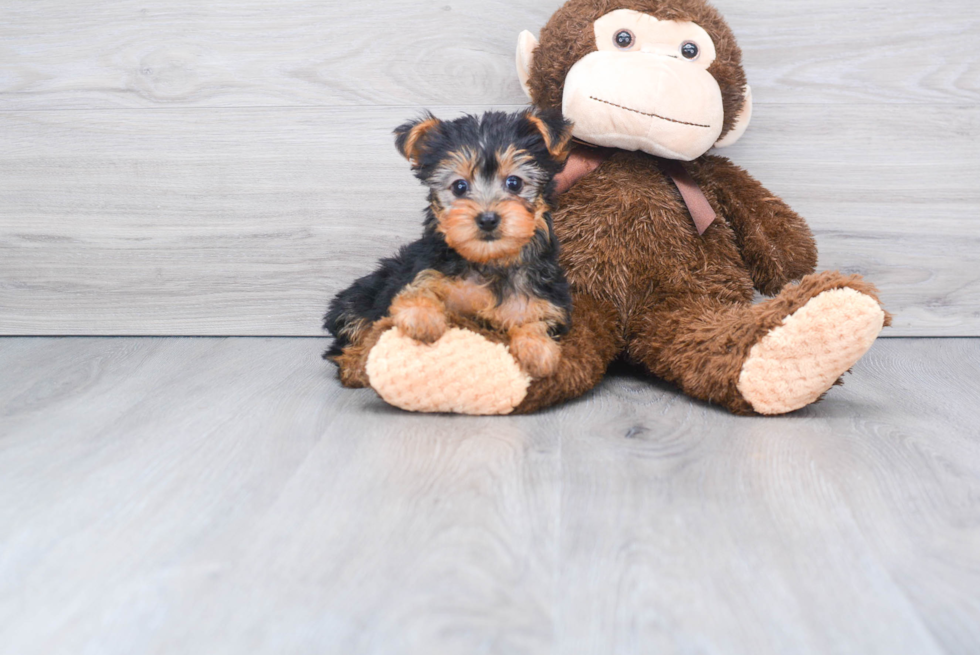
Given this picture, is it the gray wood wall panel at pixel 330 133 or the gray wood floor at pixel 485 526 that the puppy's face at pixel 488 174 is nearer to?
the gray wood floor at pixel 485 526

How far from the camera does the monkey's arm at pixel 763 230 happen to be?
6.08 feet

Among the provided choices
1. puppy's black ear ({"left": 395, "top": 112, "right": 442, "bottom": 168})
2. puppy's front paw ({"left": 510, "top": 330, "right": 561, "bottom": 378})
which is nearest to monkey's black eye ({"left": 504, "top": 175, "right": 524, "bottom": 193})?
puppy's black ear ({"left": 395, "top": 112, "right": 442, "bottom": 168})

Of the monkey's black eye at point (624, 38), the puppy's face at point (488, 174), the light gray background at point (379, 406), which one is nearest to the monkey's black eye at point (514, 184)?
the puppy's face at point (488, 174)

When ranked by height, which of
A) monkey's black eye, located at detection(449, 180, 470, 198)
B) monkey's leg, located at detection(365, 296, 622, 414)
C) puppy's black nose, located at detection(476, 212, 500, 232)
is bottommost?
monkey's leg, located at detection(365, 296, 622, 414)

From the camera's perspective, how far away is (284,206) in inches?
88.9

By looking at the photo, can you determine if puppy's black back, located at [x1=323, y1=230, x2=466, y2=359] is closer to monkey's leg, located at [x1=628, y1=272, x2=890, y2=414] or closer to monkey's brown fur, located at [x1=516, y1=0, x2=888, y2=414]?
monkey's brown fur, located at [x1=516, y1=0, x2=888, y2=414]

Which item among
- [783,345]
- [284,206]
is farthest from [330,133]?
[783,345]

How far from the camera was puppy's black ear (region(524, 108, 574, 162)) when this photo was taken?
1505 mm

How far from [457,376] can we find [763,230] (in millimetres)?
866

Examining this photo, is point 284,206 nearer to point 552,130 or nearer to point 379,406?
point 379,406

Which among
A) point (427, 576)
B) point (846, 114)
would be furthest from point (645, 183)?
point (427, 576)

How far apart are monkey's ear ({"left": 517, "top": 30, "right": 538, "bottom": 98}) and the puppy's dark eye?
1.18 feet

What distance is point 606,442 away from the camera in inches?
56.9

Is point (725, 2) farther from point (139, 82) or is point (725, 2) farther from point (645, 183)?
point (139, 82)
